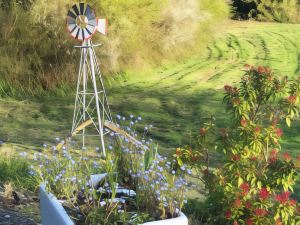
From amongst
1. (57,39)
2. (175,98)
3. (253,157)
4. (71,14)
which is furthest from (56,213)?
(57,39)

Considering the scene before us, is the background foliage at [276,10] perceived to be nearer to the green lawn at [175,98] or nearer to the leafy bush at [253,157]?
the green lawn at [175,98]

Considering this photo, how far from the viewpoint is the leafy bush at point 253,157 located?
4.56 meters

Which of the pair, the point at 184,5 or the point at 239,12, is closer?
the point at 184,5

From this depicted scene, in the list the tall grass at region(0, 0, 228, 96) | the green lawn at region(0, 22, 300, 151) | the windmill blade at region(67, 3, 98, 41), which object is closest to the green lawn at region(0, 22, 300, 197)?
the green lawn at region(0, 22, 300, 151)

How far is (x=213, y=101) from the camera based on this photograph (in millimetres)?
13133

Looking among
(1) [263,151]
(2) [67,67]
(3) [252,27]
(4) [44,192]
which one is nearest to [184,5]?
(2) [67,67]

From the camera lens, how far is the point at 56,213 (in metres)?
3.74

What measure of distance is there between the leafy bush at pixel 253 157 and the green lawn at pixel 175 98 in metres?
2.92

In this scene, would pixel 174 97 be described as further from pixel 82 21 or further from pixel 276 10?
pixel 276 10

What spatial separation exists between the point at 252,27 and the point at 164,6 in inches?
443

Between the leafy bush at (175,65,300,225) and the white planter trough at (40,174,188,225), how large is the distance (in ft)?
3.49

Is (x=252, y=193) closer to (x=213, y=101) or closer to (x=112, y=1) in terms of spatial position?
(x=213, y=101)

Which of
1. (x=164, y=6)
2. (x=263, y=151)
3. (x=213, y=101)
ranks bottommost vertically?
(x=213, y=101)

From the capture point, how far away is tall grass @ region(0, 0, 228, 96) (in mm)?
13648
